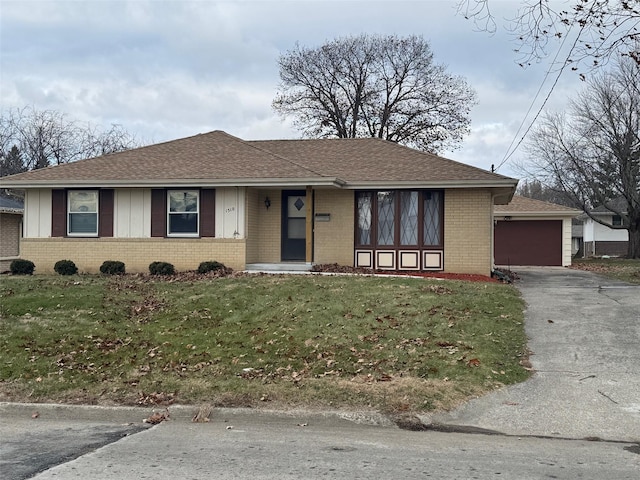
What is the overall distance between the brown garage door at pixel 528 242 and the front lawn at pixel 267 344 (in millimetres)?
15264

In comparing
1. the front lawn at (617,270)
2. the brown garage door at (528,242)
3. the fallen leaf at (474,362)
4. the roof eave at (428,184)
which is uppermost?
the roof eave at (428,184)

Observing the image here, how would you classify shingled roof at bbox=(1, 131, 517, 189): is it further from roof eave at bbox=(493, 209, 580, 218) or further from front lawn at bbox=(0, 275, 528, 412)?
roof eave at bbox=(493, 209, 580, 218)

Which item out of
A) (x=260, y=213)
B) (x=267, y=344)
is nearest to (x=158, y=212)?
(x=260, y=213)

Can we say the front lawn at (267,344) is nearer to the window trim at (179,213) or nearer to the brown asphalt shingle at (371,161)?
the window trim at (179,213)

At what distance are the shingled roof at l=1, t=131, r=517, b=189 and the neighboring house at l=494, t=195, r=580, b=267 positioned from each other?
10.00 meters

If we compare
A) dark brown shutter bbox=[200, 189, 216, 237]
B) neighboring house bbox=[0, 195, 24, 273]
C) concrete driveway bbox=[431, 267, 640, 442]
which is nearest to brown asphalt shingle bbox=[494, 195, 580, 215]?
dark brown shutter bbox=[200, 189, 216, 237]

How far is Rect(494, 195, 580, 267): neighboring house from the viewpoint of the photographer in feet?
95.1

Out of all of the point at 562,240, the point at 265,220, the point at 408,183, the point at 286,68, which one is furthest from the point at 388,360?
the point at 286,68

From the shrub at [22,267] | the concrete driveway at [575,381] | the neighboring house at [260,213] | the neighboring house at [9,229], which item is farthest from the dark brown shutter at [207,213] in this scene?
the neighboring house at [9,229]

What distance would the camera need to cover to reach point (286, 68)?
46.5 m

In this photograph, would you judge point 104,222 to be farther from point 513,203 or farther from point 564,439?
point 513,203

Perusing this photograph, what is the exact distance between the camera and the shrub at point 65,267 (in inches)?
735

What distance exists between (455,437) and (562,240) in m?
24.8

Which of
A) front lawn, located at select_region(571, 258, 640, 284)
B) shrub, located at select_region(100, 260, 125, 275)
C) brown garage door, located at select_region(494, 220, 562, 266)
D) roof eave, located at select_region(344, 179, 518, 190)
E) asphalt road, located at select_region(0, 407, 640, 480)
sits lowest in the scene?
asphalt road, located at select_region(0, 407, 640, 480)
